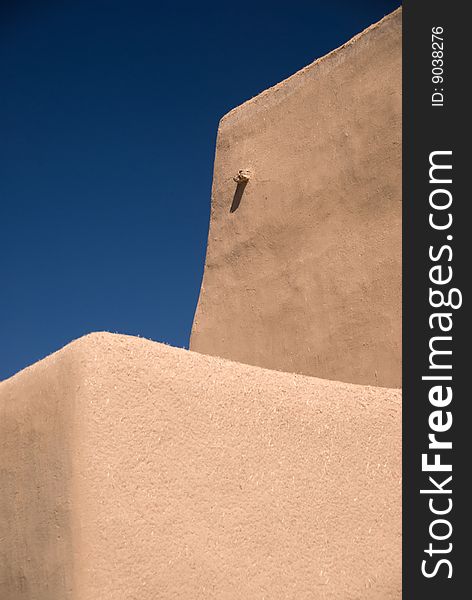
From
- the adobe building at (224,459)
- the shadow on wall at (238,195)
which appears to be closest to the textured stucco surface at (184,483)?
the adobe building at (224,459)

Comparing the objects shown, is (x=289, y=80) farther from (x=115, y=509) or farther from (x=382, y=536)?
(x=115, y=509)

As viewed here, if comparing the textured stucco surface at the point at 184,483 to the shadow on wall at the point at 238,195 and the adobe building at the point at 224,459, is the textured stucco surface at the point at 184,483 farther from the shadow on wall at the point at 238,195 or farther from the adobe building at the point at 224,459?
the shadow on wall at the point at 238,195

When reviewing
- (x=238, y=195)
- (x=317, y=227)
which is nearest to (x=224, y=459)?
(x=317, y=227)

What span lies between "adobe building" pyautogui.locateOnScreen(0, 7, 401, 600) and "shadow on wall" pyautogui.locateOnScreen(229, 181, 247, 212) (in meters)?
1.63

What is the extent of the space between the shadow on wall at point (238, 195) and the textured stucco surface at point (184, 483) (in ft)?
10.9

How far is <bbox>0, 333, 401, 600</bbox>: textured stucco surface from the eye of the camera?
3941 millimetres

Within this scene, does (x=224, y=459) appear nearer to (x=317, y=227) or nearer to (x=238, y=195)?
(x=317, y=227)

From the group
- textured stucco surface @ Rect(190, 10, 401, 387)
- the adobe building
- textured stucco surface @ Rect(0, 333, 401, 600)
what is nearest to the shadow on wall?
textured stucco surface @ Rect(190, 10, 401, 387)

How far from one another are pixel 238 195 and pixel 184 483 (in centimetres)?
427

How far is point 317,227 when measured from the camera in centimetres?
690

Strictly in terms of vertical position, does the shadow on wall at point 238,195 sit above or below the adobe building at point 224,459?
above

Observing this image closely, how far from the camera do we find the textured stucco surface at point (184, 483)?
3.94 m

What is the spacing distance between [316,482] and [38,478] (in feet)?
5.13

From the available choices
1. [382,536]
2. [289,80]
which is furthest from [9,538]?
[289,80]
